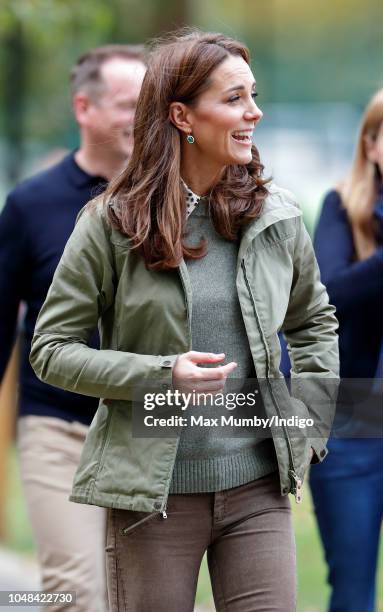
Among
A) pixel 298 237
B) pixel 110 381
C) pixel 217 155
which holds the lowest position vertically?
pixel 110 381

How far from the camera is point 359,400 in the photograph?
4500 millimetres

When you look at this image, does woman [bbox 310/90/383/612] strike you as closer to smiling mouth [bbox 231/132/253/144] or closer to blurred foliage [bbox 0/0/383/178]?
smiling mouth [bbox 231/132/253/144]

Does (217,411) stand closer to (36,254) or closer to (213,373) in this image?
(213,373)

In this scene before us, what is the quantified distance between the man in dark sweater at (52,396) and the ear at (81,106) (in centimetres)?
20

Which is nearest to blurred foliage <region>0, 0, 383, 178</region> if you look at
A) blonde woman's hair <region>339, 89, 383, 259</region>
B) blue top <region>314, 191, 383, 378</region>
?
blonde woman's hair <region>339, 89, 383, 259</region>

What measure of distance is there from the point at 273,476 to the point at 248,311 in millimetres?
466

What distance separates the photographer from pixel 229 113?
3.46m

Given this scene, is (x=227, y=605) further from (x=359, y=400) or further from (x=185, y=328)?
(x=359, y=400)

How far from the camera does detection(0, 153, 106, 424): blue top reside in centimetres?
478

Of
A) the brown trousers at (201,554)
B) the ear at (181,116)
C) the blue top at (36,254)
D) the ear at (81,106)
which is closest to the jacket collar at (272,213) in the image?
the ear at (181,116)

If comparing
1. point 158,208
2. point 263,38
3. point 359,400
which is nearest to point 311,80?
point 263,38

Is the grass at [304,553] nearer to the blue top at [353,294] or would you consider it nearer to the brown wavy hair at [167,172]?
the blue top at [353,294]

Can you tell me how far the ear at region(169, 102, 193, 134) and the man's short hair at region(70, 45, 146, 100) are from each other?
1843 millimetres

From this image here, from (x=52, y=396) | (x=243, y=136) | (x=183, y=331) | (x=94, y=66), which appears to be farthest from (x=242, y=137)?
(x=94, y=66)
